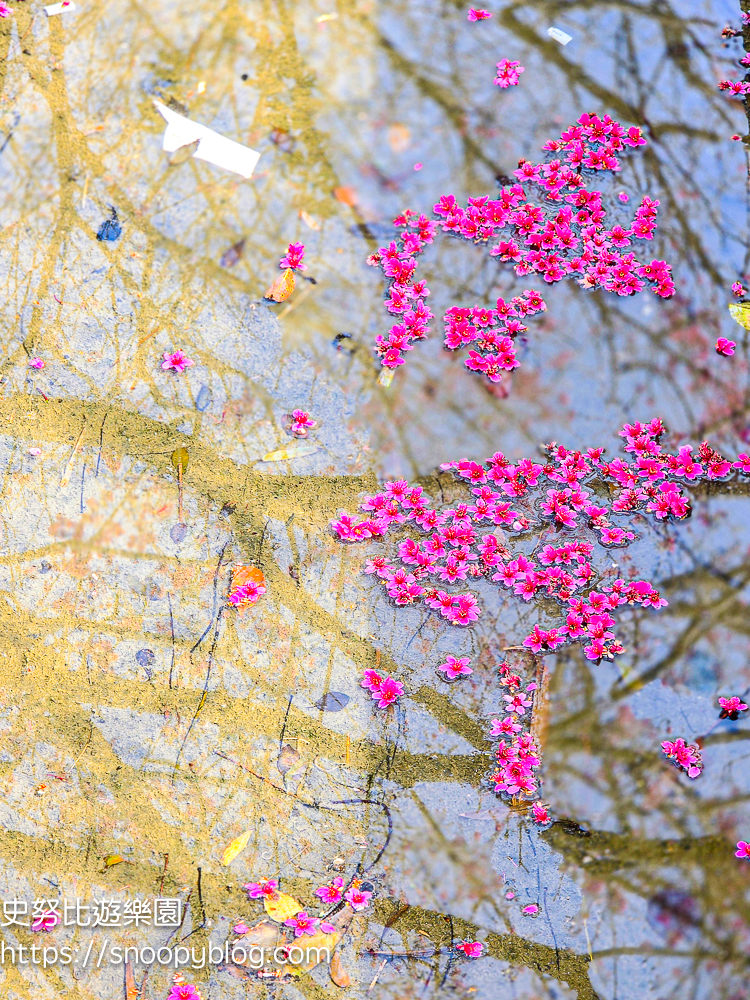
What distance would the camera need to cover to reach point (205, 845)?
121 inches

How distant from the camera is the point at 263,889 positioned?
301 centimetres

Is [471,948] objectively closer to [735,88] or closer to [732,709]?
[732,709]

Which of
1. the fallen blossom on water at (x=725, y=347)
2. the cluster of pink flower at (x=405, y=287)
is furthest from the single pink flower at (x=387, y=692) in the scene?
the fallen blossom on water at (x=725, y=347)

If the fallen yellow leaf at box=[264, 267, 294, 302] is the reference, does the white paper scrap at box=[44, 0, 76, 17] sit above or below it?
above

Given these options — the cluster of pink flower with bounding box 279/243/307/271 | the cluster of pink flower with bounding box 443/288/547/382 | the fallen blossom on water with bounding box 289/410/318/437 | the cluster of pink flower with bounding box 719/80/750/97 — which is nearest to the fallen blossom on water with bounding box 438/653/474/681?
the fallen blossom on water with bounding box 289/410/318/437

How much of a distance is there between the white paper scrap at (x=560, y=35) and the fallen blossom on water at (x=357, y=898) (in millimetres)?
5175

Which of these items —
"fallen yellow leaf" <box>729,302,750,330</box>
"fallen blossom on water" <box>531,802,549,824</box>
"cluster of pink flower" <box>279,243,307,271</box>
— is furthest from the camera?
"cluster of pink flower" <box>279,243,307,271</box>

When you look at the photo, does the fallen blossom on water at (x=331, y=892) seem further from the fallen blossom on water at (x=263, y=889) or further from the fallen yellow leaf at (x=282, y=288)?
the fallen yellow leaf at (x=282, y=288)

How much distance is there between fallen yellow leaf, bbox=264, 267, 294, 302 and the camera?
4.09 m

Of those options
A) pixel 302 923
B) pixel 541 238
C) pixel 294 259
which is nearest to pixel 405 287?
pixel 294 259

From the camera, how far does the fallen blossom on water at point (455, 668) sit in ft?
10.8

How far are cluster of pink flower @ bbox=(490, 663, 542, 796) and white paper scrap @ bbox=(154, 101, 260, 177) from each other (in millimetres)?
3413

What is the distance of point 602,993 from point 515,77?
5.09 metres

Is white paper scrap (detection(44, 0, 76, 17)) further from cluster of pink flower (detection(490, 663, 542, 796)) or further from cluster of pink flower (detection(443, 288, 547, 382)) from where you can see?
cluster of pink flower (detection(490, 663, 542, 796))
